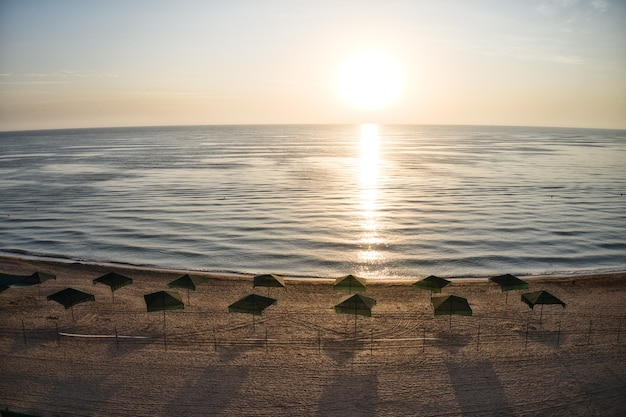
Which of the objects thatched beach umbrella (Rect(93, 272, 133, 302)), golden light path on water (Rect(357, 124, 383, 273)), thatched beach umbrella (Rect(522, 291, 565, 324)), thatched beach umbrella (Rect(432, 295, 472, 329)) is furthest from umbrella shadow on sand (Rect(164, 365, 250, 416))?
golden light path on water (Rect(357, 124, 383, 273))

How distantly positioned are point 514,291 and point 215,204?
4530 centimetres

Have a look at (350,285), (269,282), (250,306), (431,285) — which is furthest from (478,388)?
(269,282)

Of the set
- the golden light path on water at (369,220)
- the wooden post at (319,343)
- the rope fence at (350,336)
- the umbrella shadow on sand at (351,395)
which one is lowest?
the umbrella shadow on sand at (351,395)

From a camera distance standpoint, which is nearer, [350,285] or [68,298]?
[68,298]

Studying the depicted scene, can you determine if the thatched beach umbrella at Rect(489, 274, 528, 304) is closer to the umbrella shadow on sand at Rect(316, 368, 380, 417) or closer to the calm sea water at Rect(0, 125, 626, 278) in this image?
the calm sea water at Rect(0, 125, 626, 278)

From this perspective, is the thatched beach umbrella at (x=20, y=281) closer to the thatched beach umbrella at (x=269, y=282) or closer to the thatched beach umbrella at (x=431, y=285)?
the thatched beach umbrella at (x=269, y=282)

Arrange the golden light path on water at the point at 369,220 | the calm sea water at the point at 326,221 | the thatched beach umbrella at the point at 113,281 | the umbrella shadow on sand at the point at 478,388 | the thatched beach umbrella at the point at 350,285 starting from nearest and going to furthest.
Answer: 1. the umbrella shadow on sand at the point at 478,388
2. the thatched beach umbrella at the point at 350,285
3. the thatched beach umbrella at the point at 113,281
4. the calm sea water at the point at 326,221
5. the golden light path on water at the point at 369,220

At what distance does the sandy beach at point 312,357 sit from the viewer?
17.8 m

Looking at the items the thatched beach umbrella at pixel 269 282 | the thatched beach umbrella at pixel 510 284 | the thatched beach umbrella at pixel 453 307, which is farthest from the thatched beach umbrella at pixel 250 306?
the thatched beach umbrella at pixel 510 284

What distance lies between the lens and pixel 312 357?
21.5 meters

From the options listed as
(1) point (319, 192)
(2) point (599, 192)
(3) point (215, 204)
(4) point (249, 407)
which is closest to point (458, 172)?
(2) point (599, 192)

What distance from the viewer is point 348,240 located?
47.0 metres

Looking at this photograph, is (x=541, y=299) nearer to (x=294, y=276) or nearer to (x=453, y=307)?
(x=453, y=307)

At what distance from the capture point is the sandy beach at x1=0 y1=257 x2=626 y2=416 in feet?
58.5
